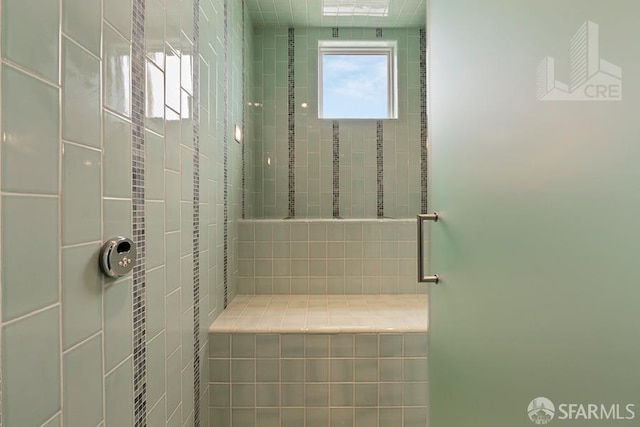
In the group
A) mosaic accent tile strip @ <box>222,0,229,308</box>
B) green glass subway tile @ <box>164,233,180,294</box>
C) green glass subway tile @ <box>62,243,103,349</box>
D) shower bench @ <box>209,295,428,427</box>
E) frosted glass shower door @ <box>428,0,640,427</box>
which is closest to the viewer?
frosted glass shower door @ <box>428,0,640,427</box>

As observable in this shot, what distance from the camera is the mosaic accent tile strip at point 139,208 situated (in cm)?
90

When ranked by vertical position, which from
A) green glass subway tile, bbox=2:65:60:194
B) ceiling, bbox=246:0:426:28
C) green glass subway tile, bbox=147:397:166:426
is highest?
ceiling, bbox=246:0:426:28

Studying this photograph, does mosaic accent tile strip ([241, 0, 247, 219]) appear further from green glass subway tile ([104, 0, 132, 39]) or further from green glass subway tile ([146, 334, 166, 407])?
green glass subway tile ([104, 0, 132, 39])

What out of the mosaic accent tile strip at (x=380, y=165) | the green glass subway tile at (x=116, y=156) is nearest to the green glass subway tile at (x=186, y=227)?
the green glass subway tile at (x=116, y=156)

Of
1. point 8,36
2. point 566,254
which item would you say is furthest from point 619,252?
point 8,36

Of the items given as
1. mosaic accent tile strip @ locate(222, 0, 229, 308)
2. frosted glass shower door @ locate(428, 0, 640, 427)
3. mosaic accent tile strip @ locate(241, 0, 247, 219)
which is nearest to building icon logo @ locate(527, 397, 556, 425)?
frosted glass shower door @ locate(428, 0, 640, 427)

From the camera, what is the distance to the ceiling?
A: 2.65 m

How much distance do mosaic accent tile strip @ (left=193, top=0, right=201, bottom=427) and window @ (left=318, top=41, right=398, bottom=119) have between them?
6.01 feet

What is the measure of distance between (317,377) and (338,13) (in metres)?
2.80

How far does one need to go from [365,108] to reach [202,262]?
2.29m

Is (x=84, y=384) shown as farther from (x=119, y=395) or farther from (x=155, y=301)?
(x=155, y=301)

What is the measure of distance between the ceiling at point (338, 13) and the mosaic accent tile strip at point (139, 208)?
208 cm

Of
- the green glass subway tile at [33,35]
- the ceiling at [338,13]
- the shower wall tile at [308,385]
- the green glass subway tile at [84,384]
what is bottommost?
the shower wall tile at [308,385]

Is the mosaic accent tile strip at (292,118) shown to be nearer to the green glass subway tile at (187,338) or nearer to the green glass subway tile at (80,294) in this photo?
the green glass subway tile at (187,338)
